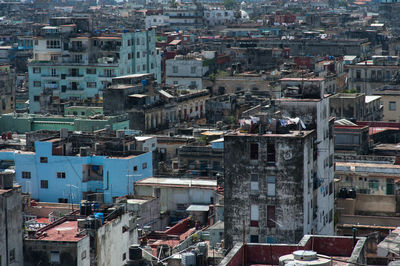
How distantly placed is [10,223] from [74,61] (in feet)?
234

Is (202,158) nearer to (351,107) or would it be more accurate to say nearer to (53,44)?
(351,107)

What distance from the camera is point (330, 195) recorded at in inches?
2422

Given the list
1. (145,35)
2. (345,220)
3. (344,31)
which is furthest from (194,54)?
(345,220)

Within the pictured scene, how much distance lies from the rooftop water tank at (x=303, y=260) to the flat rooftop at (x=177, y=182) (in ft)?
113

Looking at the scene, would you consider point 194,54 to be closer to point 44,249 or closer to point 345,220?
point 345,220

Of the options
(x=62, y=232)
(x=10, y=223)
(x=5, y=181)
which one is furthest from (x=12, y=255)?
(x=62, y=232)

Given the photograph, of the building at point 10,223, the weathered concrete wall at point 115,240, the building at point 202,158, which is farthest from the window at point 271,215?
the building at point 202,158

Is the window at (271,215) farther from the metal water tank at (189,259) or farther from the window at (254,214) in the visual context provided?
the metal water tank at (189,259)

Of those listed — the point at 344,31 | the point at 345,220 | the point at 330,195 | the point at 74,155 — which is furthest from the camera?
the point at 344,31

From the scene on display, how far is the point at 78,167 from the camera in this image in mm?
77750

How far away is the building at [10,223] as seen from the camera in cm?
5203

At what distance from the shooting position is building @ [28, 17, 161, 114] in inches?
4788

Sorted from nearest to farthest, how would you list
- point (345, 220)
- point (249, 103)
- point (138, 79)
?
point (345, 220) < point (138, 79) < point (249, 103)

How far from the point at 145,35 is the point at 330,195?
74.1 meters
